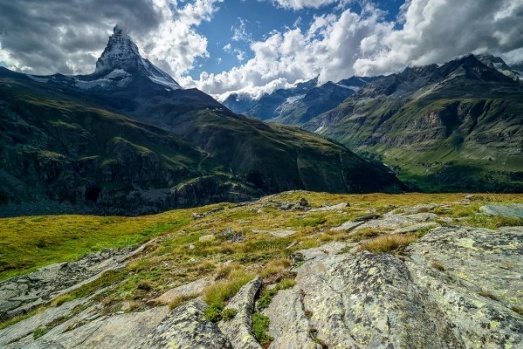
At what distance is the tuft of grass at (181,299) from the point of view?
1532 centimetres

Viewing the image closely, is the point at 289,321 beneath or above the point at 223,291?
beneath

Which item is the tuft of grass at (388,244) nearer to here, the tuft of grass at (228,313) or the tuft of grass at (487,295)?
the tuft of grass at (487,295)

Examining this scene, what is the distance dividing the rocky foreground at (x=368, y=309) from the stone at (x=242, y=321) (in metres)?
0.05

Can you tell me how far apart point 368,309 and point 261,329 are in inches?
161

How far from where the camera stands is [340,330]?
10.9 metres

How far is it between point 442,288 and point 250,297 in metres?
7.77

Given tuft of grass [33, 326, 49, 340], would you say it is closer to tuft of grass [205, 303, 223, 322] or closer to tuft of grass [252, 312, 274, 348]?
tuft of grass [205, 303, 223, 322]

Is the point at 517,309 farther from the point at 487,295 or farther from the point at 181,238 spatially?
the point at 181,238

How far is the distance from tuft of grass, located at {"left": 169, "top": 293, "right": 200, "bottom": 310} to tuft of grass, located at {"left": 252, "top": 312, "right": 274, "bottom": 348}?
4158 millimetres

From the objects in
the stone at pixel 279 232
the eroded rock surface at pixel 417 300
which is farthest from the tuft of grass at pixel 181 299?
the stone at pixel 279 232

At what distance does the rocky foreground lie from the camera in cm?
1008

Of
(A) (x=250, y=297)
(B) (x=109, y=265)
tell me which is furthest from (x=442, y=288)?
(B) (x=109, y=265)

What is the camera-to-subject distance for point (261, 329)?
1236cm

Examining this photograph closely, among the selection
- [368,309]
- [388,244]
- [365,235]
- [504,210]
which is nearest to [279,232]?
[365,235]
